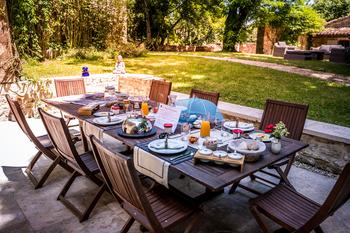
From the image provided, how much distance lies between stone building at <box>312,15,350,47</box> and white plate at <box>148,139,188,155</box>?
1875cm

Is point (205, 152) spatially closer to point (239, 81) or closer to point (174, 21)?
point (239, 81)

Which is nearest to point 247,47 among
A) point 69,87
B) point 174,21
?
point 174,21

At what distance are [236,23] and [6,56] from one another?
13.8 meters

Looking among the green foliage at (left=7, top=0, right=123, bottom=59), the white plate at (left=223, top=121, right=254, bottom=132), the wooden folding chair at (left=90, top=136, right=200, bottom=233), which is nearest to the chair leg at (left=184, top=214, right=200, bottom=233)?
the wooden folding chair at (left=90, top=136, right=200, bottom=233)

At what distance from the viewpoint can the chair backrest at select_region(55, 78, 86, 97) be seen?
14.1ft

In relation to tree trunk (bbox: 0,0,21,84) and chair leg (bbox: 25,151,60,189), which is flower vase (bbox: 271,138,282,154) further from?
tree trunk (bbox: 0,0,21,84)

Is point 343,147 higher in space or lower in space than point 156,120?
lower

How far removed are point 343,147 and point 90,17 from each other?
28.2ft

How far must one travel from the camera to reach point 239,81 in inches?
271

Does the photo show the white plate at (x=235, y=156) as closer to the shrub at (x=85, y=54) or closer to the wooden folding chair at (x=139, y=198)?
the wooden folding chair at (x=139, y=198)

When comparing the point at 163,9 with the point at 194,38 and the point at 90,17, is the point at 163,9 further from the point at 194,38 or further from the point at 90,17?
the point at 90,17

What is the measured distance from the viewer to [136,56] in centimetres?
1027

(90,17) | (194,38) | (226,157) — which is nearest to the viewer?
(226,157)

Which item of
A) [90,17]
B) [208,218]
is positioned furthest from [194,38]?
[208,218]
